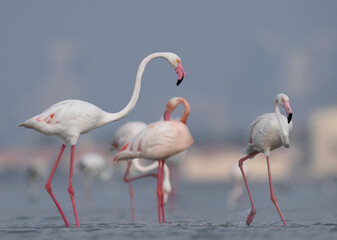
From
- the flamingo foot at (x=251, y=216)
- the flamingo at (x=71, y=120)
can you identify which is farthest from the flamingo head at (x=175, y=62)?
the flamingo foot at (x=251, y=216)

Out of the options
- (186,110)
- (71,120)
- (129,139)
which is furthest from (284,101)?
(129,139)

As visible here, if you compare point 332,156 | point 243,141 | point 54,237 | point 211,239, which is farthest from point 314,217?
point 243,141

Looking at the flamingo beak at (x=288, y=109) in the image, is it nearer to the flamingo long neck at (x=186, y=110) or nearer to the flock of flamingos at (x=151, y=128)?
the flock of flamingos at (x=151, y=128)

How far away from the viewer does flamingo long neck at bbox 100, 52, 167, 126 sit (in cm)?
913

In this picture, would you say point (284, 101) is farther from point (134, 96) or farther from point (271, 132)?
point (134, 96)

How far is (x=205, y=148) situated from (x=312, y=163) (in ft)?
37.5

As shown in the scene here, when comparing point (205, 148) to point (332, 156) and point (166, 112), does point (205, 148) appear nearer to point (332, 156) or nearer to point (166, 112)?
point (332, 156)

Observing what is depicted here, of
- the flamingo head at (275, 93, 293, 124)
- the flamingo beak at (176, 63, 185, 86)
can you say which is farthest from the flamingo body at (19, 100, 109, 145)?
the flamingo head at (275, 93, 293, 124)

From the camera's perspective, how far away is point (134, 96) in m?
9.24

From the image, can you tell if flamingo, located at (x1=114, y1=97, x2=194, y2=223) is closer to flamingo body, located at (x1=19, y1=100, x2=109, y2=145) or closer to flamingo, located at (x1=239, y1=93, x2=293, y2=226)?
flamingo body, located at (x1=19, y1=100, x2=109, y2=145)

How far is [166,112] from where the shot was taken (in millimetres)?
9875

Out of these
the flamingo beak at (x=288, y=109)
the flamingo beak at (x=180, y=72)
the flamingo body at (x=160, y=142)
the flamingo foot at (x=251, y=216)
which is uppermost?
the flamingo beak at (x=180, y=72)

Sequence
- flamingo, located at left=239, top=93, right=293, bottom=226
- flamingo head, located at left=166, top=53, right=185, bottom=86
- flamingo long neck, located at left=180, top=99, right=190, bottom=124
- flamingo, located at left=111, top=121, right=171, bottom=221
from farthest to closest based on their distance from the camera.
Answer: flamingo, located at left=111, top=121, right=171, bottom=221, flamingo long neck, located at left=180, top=99, right=190, bottom=124, flamingo head, located at left=166, top=53, right=185, bottom=86, flamingo, located at left=239, top=93, right=293, bottom=226

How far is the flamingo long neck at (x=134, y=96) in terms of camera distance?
9133 mm
